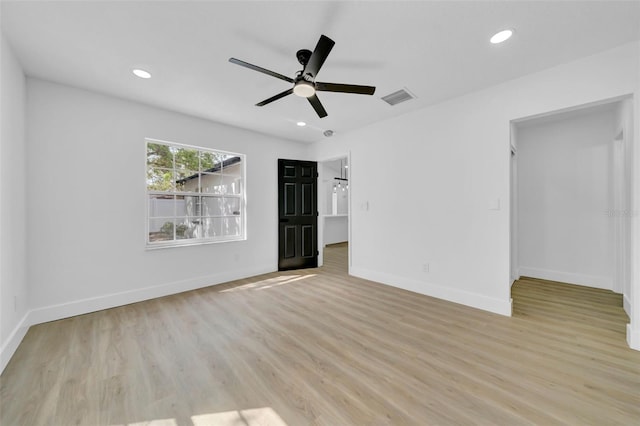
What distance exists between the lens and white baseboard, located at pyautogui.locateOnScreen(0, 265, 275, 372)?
7.23 ft

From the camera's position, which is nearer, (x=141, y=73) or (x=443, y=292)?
(x=141, y=73)

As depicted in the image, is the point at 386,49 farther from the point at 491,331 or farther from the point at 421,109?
the point at 491,331

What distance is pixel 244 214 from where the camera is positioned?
4.54m

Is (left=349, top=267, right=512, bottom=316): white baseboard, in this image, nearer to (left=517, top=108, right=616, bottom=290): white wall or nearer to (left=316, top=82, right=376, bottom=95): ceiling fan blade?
(left=517, top=108, right=616, bottom=290): white wall

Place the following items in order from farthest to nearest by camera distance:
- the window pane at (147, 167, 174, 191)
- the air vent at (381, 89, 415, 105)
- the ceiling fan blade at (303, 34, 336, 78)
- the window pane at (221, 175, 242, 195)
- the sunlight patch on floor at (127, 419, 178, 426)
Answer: the window pane at (221, 175, 242, 195) → the window pane at (147, 167, 174, 191) → the air vent at (381, 89, 415, 105) → the ceiling fan blade at (303, 34, 336, 78) → the sunlight patch on floor at (127, 419, 178, 426)

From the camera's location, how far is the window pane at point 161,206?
11.7 feet

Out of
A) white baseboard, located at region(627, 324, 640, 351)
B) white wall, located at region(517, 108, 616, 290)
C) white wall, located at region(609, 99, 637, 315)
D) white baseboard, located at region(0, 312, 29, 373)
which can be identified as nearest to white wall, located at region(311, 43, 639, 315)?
white wall, located at region(609, 99, 637, 315)

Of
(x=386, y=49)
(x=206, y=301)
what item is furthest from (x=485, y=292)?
(x=206, y=301)

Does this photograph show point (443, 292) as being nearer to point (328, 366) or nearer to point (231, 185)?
point (328, 366)

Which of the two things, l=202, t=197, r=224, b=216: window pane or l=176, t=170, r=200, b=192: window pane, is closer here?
l=176, t=170, r=200, b=192: window pane

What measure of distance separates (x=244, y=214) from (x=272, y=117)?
1.81m

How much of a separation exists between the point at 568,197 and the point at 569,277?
130 centimetres

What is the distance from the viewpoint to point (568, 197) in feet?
13.0

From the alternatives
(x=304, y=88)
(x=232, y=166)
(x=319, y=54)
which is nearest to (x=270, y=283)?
(x=232, y=166)
